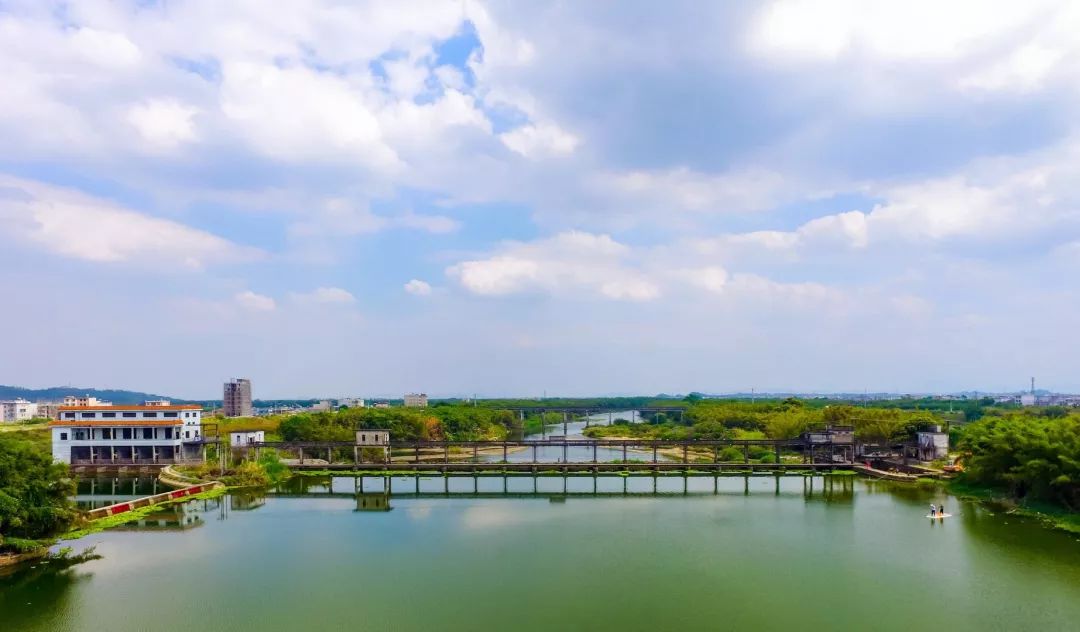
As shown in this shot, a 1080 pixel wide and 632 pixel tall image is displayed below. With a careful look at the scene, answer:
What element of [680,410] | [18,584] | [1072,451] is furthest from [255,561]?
[680,410]

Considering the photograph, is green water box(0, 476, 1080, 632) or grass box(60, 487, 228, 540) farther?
grass box(60, 487, 228, 540)

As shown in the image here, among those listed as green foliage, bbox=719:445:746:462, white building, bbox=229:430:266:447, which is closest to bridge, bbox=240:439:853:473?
green foliage, bbox=719:445:746:462

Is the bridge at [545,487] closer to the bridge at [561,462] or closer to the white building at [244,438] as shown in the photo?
the bridge at [561,462]

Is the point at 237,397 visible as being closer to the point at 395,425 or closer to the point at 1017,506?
the point at 395,425

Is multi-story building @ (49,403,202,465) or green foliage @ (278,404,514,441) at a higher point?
multi-story building @ (49,403,202,465)

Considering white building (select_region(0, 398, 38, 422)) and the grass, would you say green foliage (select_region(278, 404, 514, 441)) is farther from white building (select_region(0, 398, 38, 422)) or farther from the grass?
white building (select_region(0, 398, 38, 422))

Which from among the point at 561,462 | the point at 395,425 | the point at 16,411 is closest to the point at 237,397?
the point at 16,411

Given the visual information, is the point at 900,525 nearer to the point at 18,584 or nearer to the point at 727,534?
the point at 727,534
